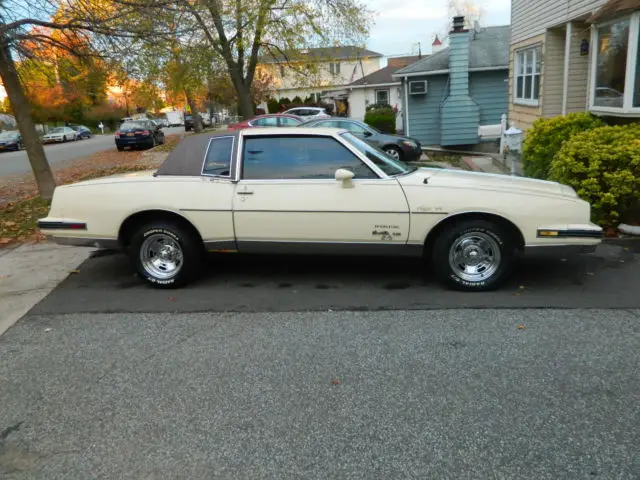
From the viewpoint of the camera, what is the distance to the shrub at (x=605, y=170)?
21.3 ft

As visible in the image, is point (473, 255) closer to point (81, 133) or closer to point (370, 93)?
point (370, 93)

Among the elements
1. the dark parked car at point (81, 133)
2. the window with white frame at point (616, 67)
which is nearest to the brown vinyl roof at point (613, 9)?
the window with white frame at point (616, 67)

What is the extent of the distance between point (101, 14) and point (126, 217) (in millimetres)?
6494

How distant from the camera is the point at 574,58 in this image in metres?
10.2

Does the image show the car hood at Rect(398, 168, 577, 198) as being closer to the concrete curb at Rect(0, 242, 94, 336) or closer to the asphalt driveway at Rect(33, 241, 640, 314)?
the asphalt driveway at Rect(33, 241, 640, 314)

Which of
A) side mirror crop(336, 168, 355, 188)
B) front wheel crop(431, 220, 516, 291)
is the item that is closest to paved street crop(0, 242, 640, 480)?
front wheel crop(431, 220, 516, 291)

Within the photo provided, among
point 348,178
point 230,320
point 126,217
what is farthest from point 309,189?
point 126,217

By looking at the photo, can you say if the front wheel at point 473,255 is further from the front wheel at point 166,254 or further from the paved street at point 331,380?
the front wheel at point 166,254

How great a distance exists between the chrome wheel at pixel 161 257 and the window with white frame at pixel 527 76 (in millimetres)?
9265

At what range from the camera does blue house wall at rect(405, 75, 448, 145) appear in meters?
18.6

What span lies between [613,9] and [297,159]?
19.7 ft

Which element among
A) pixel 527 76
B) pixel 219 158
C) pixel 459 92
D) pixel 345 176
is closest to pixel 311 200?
pixel 345 176

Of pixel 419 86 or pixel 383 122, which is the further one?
pixel 383 122

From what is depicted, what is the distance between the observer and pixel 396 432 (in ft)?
9.82
